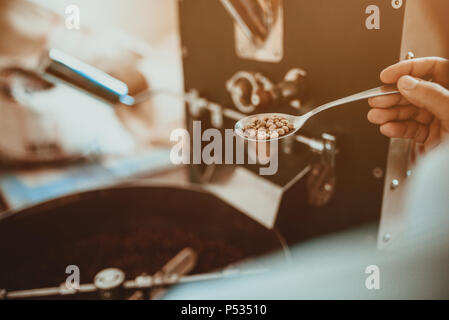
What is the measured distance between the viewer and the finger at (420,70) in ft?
1.89

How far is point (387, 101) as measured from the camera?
61cm

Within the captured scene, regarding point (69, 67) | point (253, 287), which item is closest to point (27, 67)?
point (69, 67)

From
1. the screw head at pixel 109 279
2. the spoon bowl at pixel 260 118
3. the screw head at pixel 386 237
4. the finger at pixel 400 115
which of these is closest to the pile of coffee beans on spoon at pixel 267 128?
the spoon bowl at pixel 260 118

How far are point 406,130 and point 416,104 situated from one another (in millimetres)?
51

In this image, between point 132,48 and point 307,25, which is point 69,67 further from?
point 307,25

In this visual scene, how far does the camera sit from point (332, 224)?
29.6 inches

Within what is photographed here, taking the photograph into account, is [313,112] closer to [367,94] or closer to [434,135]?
[367,94]

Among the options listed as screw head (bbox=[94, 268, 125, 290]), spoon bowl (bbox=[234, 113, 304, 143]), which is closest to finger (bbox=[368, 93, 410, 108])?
spoon bowl (bbox=[234, 113, 304, 143])

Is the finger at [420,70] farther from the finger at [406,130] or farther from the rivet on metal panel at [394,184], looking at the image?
the rivet on metal panel at [394,184]

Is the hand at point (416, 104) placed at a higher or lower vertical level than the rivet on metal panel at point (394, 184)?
higher

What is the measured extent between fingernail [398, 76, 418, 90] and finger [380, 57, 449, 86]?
0.04 feet

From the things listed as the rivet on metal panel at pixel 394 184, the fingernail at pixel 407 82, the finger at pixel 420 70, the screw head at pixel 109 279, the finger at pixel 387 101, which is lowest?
the screw head at pixel 109 279

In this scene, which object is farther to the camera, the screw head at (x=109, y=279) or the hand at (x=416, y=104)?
the screw head at (x=109, y=279)

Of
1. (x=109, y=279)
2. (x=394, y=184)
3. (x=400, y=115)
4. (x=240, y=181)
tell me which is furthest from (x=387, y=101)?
(x=109, y=279)
